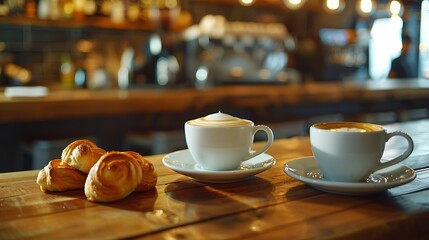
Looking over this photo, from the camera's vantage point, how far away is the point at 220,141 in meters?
0.87

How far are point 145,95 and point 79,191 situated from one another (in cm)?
167

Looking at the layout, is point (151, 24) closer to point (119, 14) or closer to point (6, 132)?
point (119, 14)

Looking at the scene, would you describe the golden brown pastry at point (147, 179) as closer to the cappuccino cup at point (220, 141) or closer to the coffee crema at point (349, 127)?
the cappuccino cup at point (220, 141)

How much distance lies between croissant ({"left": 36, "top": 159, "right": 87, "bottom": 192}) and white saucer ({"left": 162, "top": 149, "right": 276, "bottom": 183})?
18 centimetres

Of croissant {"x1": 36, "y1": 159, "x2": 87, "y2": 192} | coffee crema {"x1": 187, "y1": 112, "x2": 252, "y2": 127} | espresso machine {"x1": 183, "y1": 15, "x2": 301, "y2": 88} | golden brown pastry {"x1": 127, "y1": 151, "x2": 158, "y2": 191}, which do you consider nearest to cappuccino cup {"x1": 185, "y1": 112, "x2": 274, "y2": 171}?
coffee crema {"x1": 187, "y1": 112, "x2": 252, "y2": 127}

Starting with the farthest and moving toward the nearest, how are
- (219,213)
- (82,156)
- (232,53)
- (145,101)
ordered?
(232,53) < (145,101) < (82,156) < (219,213)

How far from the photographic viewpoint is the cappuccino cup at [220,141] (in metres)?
0.87

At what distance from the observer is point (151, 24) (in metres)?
4.25

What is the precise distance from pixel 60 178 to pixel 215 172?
0.29 m

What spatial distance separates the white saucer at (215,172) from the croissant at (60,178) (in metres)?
0.18

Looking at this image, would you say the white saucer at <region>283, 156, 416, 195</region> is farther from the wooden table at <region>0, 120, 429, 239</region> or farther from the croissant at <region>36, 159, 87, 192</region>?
the croissant at <region>36, 159, 87, 192</region>

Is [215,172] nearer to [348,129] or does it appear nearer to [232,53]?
[348,129]

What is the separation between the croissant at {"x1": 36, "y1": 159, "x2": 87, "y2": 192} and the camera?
0.82 meters

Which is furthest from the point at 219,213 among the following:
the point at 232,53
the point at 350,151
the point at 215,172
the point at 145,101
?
the point at 232,53
